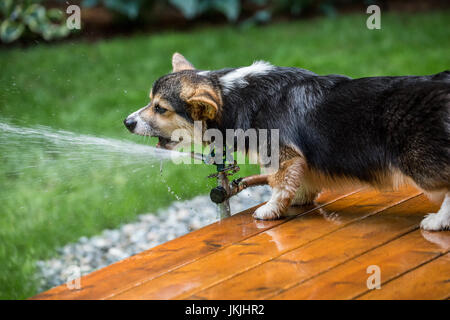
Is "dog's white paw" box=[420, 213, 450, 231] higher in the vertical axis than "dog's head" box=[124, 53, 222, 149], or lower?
lower

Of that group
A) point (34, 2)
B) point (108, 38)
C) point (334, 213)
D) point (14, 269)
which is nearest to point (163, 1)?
point (108, 38)

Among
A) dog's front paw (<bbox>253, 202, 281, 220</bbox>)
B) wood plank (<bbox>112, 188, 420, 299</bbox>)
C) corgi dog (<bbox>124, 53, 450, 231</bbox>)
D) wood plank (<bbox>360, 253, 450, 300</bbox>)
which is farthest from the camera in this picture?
dog's front paw (<bbox>253, 202, 281, 220</bbox>)

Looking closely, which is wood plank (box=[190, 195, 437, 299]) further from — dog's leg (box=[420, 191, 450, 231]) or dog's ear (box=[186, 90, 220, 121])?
dog's ear (box=[186, 90, 220, 121])

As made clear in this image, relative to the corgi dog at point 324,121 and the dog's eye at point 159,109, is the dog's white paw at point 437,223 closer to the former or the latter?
the corgi dog at point 324,121

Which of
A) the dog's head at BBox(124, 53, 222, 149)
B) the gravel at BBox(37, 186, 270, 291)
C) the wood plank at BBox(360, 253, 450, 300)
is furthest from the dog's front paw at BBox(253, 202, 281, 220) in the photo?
the gravel at BBox(37, 186, 270, 291)

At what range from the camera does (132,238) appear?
480 cm

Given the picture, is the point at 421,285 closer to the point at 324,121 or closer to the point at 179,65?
the point at 324,121

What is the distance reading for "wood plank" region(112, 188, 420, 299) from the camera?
256 cm

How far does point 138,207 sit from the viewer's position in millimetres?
5039

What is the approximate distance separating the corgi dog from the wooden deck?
0.62 ft

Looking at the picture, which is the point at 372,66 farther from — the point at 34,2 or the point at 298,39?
the point at 34,2

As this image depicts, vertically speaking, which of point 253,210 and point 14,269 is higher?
point 253,210

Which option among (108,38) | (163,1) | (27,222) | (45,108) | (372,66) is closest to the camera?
(27,222)

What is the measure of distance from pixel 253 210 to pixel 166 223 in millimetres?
1654
